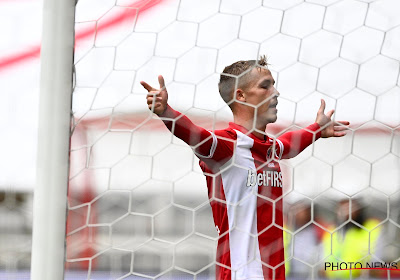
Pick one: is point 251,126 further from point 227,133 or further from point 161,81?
point 161,81

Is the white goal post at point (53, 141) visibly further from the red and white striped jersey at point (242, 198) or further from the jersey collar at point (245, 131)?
the jersey collar at point (245, 131)

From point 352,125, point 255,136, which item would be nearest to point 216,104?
point 255,136

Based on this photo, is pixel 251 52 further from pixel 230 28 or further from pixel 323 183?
pixel 323 183

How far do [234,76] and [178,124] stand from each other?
0.09 meters

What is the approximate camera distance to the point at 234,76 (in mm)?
674

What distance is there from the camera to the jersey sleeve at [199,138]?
A: 63cm

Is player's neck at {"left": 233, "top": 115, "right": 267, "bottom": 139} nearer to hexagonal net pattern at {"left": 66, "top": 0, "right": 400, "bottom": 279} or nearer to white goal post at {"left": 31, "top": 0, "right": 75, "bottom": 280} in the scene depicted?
hexagonal net pattern at {"left": 66, "top": 0, "right": 400, "bottom": 279}

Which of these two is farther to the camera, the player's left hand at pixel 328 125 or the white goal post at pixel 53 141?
the player's left hand at pixel 328 125

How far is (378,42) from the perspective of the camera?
0.65 meters

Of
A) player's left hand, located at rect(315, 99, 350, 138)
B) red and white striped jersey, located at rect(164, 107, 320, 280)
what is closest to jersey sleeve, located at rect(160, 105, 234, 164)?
red and white striped jersey, located at rect(164, 107, 320, 280)

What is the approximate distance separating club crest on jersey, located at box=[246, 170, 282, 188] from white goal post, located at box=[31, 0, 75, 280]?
0.76ft

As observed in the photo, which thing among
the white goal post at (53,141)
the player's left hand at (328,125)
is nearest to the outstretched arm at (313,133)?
the player's left hand at (328,125)

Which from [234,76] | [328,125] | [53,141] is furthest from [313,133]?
[53,141]

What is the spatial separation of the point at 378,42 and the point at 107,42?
0.98 ft
